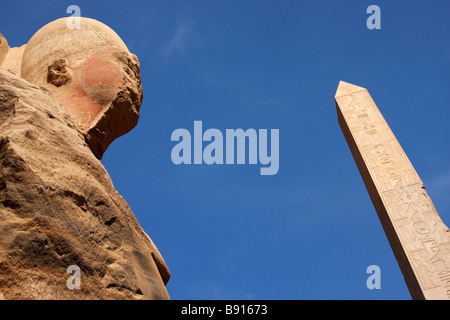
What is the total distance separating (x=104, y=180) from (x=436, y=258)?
243 inches

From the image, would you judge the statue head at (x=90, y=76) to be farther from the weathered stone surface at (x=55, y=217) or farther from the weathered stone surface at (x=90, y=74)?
the weathered stone surface at (x=55, y=217)

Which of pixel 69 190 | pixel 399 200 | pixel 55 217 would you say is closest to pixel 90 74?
pixel 69 190

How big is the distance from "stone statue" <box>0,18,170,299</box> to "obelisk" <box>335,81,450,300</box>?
511 centimetres

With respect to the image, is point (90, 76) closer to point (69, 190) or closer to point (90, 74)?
point (90, 74)

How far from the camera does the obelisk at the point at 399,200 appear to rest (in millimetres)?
8133

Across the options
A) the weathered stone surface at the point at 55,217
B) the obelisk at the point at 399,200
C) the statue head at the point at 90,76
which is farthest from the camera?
the obelisk at the point at 399,200

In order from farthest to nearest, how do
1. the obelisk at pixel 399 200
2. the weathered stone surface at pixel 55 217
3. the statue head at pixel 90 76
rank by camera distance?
1. the obelisk at pixel 399 200
2. the statue head at pixel 90 76
3. the weathered stone surface at pixel 55 217

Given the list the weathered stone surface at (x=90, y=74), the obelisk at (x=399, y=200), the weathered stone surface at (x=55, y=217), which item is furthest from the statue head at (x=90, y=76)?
the obelisk at (x=399, y=200)

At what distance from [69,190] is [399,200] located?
6.97m

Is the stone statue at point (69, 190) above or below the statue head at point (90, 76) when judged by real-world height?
below

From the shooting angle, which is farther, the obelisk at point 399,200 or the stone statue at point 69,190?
the obelisk at point 399,200

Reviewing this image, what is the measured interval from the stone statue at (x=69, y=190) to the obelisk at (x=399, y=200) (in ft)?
16.8

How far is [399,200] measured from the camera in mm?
9016
